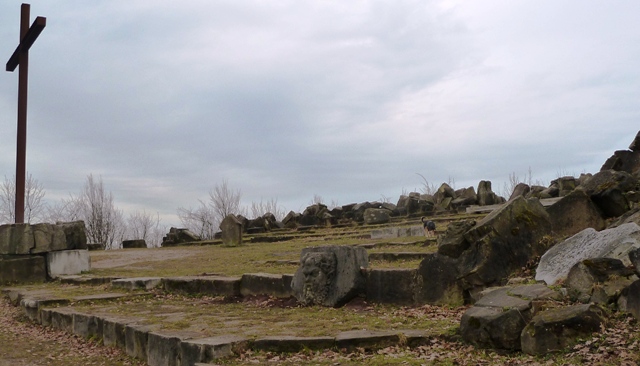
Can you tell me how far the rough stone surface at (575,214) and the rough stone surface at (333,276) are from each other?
2646mm

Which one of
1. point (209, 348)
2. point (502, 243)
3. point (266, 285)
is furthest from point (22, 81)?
point (502, 243)

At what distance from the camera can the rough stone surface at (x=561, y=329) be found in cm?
510

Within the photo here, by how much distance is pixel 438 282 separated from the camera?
317 inches

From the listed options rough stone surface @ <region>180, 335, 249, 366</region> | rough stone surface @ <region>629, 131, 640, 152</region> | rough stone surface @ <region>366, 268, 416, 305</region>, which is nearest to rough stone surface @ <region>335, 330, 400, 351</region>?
rough stone surface @ <region>180, 335, 249, 366</region>

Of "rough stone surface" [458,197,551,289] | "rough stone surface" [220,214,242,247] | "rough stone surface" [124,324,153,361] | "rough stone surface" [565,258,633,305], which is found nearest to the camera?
"rough stone surface" [565,258,633,305]

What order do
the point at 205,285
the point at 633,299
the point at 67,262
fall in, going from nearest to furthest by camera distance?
the point at 633,299 < the point at 205,285 < the point at 67,262

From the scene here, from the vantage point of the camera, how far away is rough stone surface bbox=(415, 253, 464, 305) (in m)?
7.92

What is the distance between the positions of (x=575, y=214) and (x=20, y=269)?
36.3ft

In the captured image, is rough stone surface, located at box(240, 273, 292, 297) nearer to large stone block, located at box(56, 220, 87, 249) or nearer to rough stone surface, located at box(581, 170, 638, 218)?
rough stone surface, located at box(581, 170, 638, 218)

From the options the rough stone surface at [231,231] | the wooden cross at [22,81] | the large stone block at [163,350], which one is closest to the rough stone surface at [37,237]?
the wooden cross at [22,81]

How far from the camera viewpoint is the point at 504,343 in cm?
548

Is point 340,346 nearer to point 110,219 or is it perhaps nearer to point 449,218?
point 449,218

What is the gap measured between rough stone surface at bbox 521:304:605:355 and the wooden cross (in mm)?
12326

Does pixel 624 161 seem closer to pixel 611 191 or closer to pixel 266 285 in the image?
pixel 611 191
